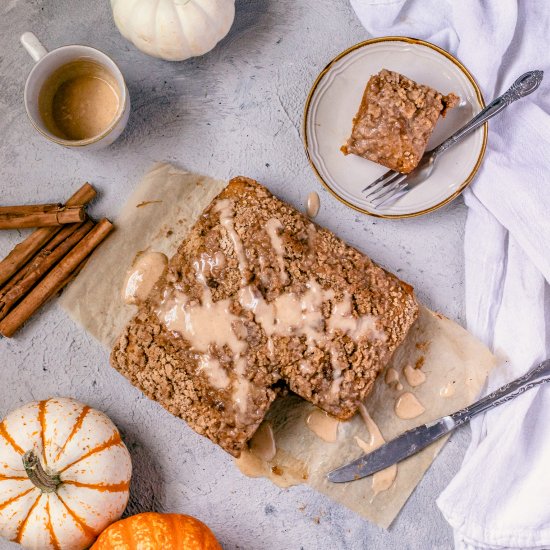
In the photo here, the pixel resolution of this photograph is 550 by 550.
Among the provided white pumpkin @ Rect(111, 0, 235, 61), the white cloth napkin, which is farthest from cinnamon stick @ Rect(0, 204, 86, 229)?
the white cloth napkin

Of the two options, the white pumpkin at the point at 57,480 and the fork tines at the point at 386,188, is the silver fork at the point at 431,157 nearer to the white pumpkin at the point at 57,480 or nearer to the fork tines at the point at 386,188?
the fork tines at the point at 386,188

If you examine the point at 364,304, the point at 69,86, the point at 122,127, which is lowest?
the point at 364,304

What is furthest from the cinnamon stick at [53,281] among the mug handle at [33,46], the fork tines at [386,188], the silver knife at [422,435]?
the silver knife at [422,435]

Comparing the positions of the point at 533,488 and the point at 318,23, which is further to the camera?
the point at 318,23

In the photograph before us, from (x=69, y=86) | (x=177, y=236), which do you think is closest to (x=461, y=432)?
(x=177, y=236)

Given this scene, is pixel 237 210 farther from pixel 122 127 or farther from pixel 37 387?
pixel 37 387

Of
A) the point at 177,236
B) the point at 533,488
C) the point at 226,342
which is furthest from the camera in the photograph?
the point at 177,236

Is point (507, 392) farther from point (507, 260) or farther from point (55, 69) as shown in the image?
point (55, 69)
